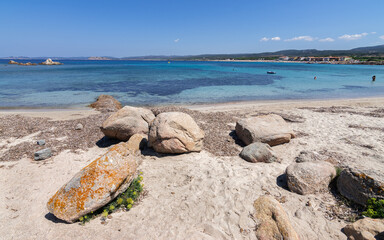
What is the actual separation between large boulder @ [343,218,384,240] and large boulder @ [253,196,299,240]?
1091 millimetres

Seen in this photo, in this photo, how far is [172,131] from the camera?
7.41m

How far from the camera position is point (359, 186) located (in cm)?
493

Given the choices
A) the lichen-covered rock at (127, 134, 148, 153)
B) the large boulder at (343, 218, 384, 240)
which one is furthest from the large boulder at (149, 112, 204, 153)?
the large boulder at (343, 218, 384, 240)

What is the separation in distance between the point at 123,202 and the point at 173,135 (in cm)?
294

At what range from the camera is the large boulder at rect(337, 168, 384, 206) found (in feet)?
15.4

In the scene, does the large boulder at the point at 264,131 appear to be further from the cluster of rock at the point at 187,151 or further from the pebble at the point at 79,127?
the pebble at the point at 79,127

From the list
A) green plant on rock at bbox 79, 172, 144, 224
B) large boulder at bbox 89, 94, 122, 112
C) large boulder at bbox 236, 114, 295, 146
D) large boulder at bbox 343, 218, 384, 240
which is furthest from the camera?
large boulder at bbox 89, 94, 122, 112

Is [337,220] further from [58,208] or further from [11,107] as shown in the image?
[11,107]

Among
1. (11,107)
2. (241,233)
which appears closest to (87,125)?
(241,233)

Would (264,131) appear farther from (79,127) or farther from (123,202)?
(79,127)

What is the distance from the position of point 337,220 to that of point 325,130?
7.10 m

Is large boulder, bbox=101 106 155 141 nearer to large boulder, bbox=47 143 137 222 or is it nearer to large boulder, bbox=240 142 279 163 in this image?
large boulder, bbox=47 143 137 222

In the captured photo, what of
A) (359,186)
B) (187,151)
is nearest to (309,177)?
(359,186)

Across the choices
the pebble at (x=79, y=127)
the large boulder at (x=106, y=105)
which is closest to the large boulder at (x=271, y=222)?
the pebble at (x=79, y=127)
